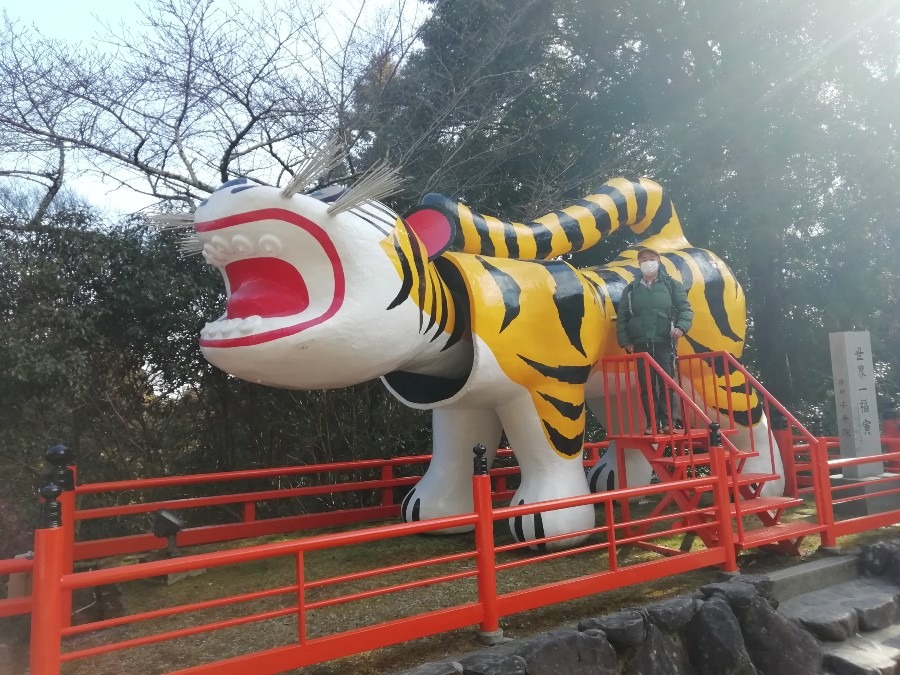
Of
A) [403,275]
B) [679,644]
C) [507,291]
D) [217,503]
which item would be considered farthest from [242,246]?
[679,644]

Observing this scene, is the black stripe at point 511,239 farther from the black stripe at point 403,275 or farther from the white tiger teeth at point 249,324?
the white tiger teeth at point 249,324

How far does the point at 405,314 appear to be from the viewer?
11.0 feet

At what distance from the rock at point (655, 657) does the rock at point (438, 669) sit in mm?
831

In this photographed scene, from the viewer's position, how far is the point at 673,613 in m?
3.01

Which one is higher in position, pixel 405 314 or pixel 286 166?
pixel 286 166

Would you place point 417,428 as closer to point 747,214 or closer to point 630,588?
point 630,588

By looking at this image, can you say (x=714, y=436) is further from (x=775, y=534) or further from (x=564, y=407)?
(x=564, y=407)

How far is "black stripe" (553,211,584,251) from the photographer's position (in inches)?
191

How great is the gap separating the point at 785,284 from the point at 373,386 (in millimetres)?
5720

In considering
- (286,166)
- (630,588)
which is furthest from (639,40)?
(630,588)

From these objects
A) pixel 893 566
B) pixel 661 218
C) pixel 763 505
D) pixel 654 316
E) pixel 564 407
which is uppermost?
pixel 661 218

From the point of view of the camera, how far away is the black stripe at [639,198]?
211 inches

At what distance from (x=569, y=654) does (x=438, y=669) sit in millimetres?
578

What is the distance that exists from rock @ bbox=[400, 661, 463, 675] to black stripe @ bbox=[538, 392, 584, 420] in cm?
199
